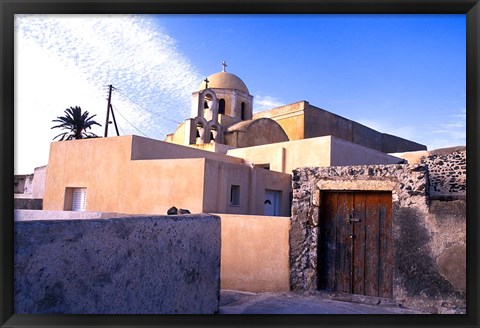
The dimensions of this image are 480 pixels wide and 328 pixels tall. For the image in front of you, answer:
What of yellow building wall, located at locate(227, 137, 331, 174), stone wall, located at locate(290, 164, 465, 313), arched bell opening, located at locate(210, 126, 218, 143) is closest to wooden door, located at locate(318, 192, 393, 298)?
stone wall, located at locate(290, 164, 465, 313)

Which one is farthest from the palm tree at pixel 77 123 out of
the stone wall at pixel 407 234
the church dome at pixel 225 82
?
the stone wall at pixel 407 234

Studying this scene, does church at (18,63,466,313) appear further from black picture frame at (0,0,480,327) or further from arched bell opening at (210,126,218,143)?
arched bell opening at (210,126,218,143)

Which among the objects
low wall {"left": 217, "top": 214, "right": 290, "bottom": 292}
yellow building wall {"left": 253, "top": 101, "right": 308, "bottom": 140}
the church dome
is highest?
the church dome

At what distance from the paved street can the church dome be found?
2191 centimetres

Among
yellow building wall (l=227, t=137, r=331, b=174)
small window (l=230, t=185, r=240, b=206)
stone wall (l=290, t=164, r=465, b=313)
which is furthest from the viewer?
yellow building wall (l=227, t=137, r=331, b=174)

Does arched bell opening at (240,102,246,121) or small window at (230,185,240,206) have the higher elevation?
arched bell opening at (240,102,246,121)

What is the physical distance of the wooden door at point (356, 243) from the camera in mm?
6742

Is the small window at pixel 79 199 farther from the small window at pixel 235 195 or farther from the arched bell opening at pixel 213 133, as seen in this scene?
the arched bell opening at pixel 213 133

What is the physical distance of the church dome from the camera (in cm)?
2766

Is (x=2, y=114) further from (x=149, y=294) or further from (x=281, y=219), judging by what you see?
(x=281, y=219)

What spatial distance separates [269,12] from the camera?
10.5ft

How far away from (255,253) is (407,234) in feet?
9.55

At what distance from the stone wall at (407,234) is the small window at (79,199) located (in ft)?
32.2

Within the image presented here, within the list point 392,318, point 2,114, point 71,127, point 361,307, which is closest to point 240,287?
point 361,307
